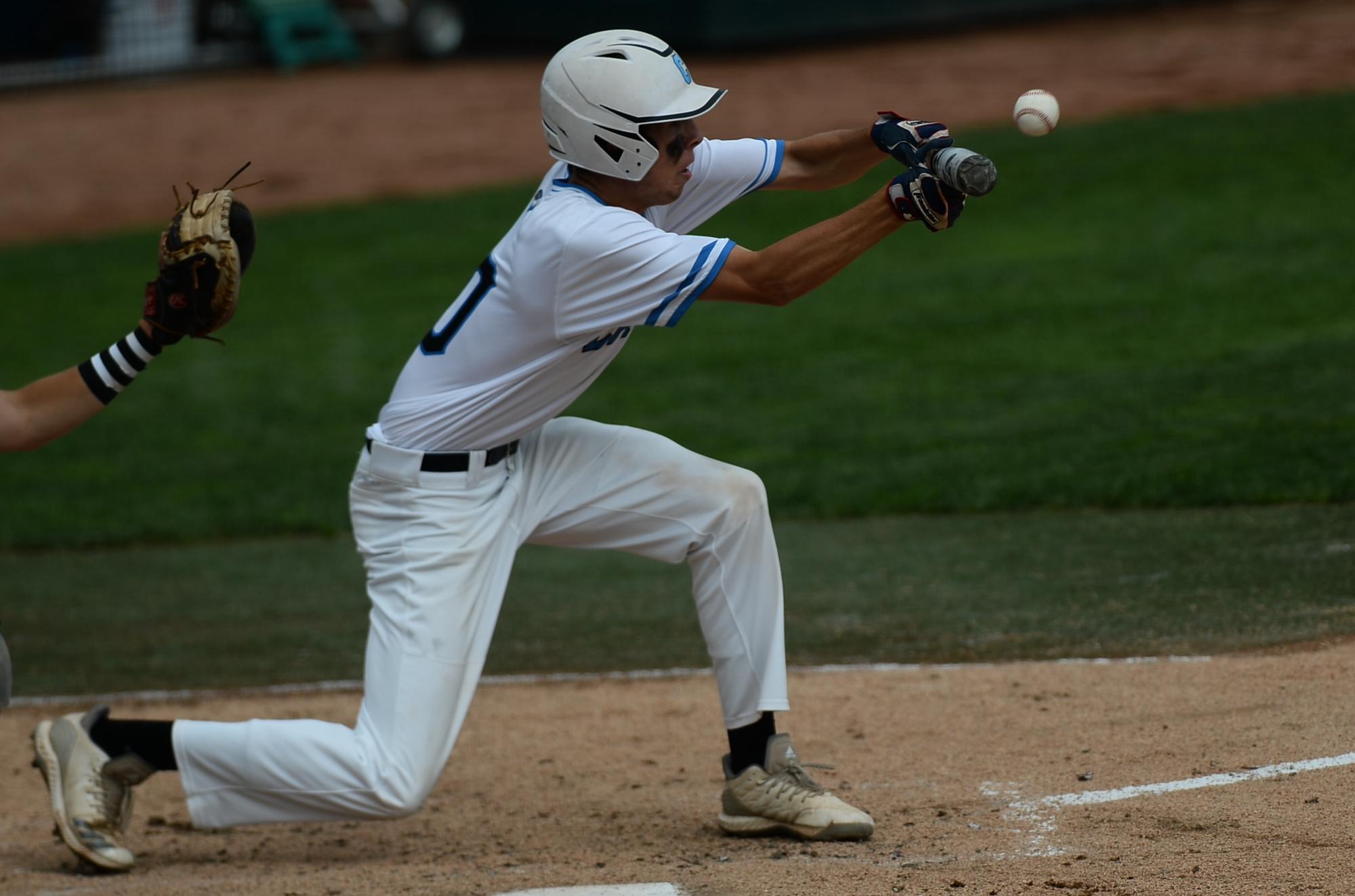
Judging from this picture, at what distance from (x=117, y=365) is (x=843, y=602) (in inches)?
135

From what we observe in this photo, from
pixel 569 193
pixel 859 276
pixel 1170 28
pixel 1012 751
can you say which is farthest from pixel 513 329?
pixel 1170 28

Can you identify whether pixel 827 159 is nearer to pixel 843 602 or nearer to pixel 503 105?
pixel 843 602

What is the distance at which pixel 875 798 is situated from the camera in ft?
14.5

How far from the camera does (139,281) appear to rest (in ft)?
53.5

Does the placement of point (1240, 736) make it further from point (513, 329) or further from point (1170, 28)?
point (1170, 28)

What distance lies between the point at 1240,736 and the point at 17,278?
15.2m

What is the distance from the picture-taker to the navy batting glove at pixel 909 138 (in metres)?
3.94

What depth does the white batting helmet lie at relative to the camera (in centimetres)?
392

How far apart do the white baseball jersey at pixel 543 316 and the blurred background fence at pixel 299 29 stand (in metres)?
19.9

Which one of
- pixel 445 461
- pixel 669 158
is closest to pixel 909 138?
pixel 669 158

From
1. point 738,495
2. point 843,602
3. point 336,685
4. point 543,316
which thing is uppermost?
point 543,316

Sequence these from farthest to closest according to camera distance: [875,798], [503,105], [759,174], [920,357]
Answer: [503,105] → [920,357] → [759,174] → [875,798]

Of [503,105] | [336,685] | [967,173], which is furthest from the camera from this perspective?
[503,105]

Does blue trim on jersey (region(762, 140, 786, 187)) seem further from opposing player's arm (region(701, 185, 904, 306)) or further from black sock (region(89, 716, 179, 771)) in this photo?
black sock (region(89, 716, 179, 771))
